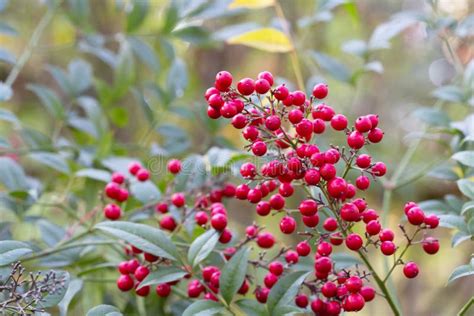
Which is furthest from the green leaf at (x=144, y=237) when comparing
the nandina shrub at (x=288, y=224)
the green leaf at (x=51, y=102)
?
the green leaf at (x=51, y=102)

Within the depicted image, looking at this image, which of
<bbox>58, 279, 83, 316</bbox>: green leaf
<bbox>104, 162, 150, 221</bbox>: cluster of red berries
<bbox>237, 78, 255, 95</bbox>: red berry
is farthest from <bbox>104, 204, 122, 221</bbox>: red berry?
<bbox>237, 78, 255, 95</bbox>: red berry

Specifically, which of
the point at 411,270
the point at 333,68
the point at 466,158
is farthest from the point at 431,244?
the point at 333,68

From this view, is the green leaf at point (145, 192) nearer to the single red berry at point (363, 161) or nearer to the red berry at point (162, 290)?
the red berry at point (162, 290)

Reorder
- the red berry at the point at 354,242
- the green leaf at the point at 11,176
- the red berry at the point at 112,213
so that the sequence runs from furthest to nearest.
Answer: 1. the green leaf at the point at 11,176
2. the red berry at the point at 112,213
3. the red berry at the point at 354,242

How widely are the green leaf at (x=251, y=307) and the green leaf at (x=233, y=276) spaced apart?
0.9 inches

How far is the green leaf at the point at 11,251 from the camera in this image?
697mm

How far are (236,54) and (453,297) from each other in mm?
1204

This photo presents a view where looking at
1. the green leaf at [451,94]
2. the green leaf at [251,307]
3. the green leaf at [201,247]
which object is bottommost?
the green leaf at [251,307]

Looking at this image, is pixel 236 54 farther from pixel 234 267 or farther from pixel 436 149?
pixel 234 267

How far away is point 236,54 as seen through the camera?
7.66 feet

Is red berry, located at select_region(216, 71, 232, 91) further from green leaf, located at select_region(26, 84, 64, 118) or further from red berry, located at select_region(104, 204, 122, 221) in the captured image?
green leaf, located at select_region(26, 84, 64, 118)

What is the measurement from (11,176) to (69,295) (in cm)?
33

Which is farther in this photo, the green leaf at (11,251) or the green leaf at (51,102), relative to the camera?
the green leaf at (51,102)

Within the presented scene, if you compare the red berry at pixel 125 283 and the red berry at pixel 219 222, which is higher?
the red berry at pixel 219 222
